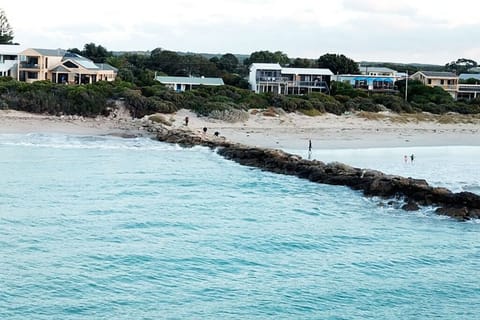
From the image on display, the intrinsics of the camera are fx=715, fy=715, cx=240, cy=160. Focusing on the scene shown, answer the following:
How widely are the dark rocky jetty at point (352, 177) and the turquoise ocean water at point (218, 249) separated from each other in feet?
2.16

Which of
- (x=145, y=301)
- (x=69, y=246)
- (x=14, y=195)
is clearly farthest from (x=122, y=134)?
(x=145, y=301)

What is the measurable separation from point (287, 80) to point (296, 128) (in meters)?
23.6

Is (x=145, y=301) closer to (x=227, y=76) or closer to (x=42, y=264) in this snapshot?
(x=42, y=264)

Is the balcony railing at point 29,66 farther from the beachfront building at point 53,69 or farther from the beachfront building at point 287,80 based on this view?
the beachfront building at point 287,80

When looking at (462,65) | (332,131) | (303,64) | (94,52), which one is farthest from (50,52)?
(462,65)

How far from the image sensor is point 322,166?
101 feet

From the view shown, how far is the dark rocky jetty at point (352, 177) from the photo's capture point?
2369 cm

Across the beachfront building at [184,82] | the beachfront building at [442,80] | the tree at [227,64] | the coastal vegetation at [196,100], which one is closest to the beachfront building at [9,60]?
the coastal vegetation at [196,100]

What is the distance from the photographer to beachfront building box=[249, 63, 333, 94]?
6838 centimetres

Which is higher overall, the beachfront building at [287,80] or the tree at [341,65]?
the tree at [341,65]

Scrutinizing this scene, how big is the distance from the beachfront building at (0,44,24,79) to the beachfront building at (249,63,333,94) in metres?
22.0

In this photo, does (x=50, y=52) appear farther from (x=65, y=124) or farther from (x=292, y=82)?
(x=65, y=124)

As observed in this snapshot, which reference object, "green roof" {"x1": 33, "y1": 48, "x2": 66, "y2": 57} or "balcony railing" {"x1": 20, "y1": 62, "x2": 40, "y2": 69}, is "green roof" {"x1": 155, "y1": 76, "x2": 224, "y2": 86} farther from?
"balcony railing" {"x1": 20, "y1": 62, "x2": 40, "y2": 69}

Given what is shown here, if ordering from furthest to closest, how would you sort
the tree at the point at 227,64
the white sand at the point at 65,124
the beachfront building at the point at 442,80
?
the tree at the point at 227,64
the beachfront building at the point at 442,80
the white sand at the point at 65,124
